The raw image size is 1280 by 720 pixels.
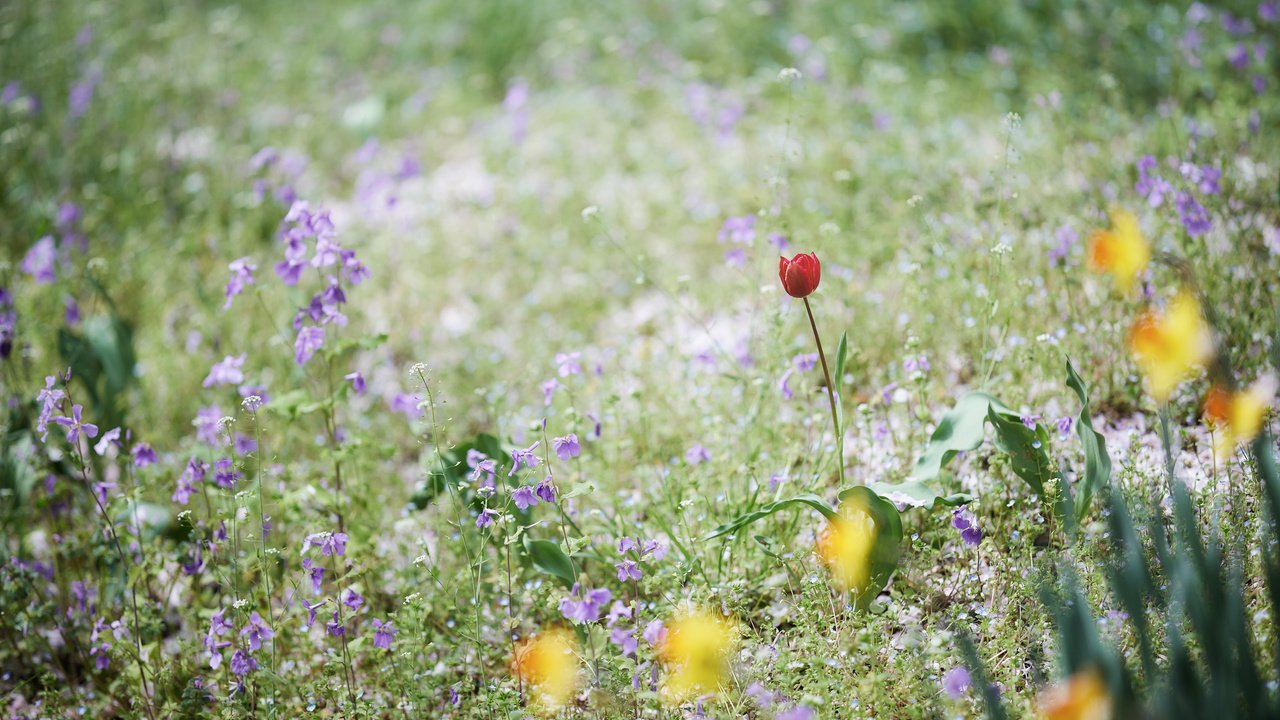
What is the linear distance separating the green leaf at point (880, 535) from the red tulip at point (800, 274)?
42 centimetres

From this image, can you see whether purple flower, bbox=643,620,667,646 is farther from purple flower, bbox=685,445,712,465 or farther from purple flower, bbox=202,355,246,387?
purple flower, bbox=202,355,246,387

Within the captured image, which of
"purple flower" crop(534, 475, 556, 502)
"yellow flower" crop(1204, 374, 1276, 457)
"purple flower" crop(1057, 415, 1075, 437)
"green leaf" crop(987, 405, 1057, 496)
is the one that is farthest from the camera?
"purple flower" crop(1057, 415, 1075, 437)

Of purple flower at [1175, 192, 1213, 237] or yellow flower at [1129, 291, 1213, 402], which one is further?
purple flower at [1175, 192, 1213, 237]

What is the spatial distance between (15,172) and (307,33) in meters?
2.81

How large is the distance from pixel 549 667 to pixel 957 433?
1.01m

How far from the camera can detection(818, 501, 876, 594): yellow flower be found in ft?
6.12

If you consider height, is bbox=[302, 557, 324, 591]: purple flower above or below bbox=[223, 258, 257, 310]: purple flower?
below

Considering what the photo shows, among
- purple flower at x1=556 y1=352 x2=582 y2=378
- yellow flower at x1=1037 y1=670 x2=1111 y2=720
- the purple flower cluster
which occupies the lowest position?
the purple flower cluster

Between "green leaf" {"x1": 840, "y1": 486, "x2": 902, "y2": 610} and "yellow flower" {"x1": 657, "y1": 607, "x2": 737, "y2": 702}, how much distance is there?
319 millimetres

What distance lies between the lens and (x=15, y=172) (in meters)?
4.46

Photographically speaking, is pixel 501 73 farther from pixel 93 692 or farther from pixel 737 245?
pixel 93 692

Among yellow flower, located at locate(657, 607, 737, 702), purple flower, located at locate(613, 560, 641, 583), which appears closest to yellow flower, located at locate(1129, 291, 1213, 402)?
yellow flower, located at locate(657, 607, 737, 702)

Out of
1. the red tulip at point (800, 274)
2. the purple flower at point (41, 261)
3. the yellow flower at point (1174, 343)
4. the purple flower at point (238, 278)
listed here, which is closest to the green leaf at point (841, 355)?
the red tulip at point (800, 274)

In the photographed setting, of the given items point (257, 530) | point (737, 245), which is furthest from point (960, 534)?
point (737, 245)
